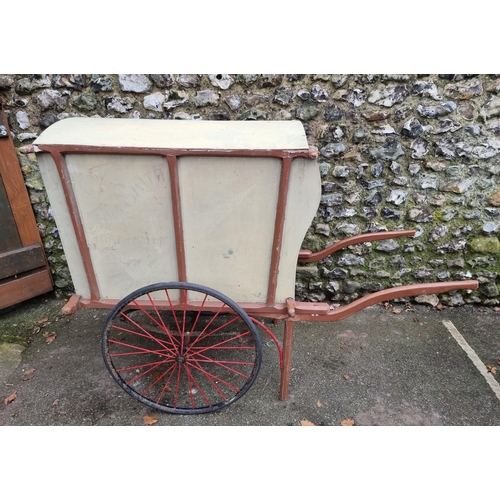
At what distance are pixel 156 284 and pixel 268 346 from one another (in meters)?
1.52

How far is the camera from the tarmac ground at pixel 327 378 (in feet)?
8.37

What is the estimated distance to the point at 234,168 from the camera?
6.26ft

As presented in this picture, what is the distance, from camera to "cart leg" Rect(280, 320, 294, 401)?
2.38 meters

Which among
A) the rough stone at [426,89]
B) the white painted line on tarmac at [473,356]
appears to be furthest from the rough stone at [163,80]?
the white painted line on tarmac at [473,356]

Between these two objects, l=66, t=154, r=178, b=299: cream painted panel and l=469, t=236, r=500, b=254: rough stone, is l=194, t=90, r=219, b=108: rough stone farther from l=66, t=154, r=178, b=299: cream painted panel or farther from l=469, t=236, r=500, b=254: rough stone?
l=469, t=236, r=500, b=254: rough stone

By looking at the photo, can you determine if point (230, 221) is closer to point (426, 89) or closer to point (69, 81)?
point (69, 81)

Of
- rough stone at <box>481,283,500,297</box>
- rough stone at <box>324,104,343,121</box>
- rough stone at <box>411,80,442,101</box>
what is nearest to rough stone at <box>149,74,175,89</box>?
rough stone at <box>324,104,343,121</box>

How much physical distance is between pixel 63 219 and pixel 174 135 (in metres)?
0.82

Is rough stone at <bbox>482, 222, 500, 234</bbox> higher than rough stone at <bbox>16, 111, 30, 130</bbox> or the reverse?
the reverse

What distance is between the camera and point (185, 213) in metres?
2.02

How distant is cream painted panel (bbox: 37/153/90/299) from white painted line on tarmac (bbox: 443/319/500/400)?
3170mm

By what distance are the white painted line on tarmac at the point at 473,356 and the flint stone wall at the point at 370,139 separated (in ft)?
1.73

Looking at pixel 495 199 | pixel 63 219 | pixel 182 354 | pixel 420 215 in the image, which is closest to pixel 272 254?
pixel 182 354

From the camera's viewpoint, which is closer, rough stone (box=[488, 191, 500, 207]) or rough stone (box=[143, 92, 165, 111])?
rough stone (box=[143, 92, 165, 111])
